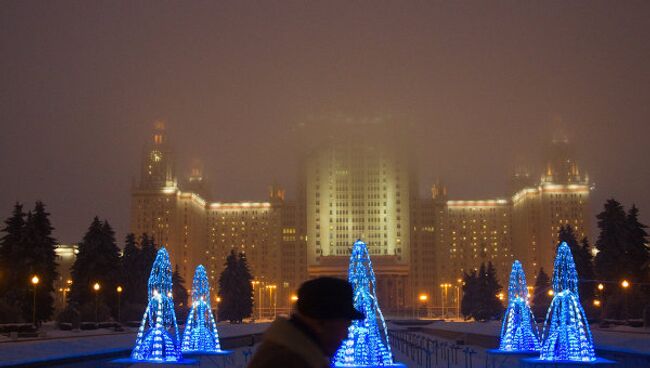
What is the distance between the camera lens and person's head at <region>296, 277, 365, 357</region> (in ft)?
12.5

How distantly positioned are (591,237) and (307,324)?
157302 millimetres

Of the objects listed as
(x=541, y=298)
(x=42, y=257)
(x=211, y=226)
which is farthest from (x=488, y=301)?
(x=211, y=226)

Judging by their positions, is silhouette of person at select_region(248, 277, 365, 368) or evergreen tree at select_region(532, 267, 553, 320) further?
evergreen tree at select_region(532, 267, 553, 320)

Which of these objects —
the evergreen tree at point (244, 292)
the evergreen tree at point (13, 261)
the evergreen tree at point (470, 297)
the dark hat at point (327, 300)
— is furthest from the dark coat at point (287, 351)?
the evergreen tree at point (470, 297)

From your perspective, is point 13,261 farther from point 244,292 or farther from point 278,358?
point 278,358

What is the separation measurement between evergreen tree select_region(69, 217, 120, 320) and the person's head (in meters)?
65.8

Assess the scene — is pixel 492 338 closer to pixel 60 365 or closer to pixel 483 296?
pixel 60 365

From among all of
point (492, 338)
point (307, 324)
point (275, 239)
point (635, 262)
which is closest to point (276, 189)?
point (275, 239)

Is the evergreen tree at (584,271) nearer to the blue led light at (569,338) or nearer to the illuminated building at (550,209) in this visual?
the blue led light at (569,338)

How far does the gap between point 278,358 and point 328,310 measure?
0.33 meters

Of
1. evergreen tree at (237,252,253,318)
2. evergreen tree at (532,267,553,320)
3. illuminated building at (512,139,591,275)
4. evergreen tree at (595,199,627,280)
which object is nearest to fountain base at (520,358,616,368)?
evergreen tree at (595,199,627,280)

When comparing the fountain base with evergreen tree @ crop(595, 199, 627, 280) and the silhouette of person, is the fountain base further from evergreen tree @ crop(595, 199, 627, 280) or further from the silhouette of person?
evergreen tree @ crop(595, 199, 627, 280)

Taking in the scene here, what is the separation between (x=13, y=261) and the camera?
57438 millimetres

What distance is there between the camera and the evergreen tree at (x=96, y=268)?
222 ft
